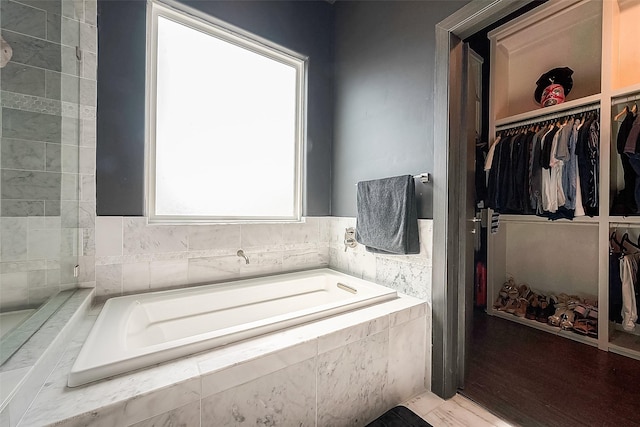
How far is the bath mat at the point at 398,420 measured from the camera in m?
1.11

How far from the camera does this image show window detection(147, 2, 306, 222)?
167 cm

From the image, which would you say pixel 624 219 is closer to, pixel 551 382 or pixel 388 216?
pixel 551 382

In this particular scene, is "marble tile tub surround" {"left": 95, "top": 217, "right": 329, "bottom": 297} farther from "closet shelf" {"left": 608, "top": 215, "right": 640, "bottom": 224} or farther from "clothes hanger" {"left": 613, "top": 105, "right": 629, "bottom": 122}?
"clothes hanger" {"left": 613, "top": 105, "right": 629, "bottom": 122}

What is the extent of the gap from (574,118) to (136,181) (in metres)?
3.53

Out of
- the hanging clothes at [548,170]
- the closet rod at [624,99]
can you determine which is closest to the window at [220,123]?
the hanging clothes at [548,170]

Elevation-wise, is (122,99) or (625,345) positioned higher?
(122,99)

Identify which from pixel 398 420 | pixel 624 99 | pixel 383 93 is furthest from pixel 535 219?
pixel 398 420

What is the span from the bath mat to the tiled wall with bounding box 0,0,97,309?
68.6 inches

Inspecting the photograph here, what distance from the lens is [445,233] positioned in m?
1.41

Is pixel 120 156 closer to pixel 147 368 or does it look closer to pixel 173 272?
pixel 173 272

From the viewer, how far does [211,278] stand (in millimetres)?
1764

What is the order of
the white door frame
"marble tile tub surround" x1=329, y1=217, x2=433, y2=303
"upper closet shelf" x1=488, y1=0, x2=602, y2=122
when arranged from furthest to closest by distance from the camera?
1. "upper closet shelf" x1=488, y1=0, x2=602, y2=122
2. "marble tile tub surround" x1=329, y1=217, x2=433, y2=303
3. the white door frame

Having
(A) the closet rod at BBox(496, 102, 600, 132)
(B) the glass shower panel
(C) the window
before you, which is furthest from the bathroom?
(A) the closet rod at BBox(496, 102, 600, 132)

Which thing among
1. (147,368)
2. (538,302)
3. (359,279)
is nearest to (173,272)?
(147,368)
